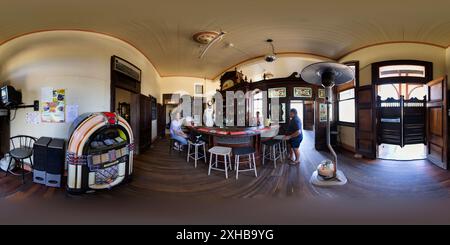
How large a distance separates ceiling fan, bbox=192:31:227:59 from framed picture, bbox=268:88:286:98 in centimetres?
57

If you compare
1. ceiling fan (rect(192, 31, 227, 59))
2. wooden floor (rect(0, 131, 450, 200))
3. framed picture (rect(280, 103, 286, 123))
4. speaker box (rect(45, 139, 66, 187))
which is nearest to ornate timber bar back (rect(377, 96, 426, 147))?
wooden floor (rect(0, 131, 450, 200))

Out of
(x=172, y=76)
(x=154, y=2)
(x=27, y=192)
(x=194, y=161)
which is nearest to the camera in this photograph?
(x=154, y=2)

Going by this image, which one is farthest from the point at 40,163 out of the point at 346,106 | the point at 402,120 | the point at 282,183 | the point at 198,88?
the point at 402,120

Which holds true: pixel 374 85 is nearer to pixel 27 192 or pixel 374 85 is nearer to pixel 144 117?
pixel 144 117

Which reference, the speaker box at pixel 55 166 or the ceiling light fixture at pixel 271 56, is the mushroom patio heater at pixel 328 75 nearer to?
the ceiling light fixture at pixel 271 56

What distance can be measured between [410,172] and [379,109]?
0.52 metres

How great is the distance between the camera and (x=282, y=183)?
1352 mm

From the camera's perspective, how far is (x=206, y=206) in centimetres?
105

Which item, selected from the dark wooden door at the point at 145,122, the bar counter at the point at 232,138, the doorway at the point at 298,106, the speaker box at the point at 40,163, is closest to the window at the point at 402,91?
the doorway at the point at 298,106

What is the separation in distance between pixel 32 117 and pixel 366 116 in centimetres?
258

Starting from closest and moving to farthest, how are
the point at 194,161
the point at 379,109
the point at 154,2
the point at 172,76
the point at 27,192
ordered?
the point at 379,109
the point at 154,2
the point at 27,192
the point at 194,161
the point at 172,76

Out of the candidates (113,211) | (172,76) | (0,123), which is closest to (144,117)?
(172,76)

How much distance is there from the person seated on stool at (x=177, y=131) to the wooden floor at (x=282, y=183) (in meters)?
0.39

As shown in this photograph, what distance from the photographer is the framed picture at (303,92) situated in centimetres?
102
